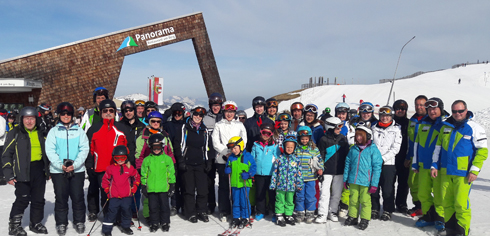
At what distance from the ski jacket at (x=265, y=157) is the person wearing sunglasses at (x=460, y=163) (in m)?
2.67

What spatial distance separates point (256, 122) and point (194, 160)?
1.51 m

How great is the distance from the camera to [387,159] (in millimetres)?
5250

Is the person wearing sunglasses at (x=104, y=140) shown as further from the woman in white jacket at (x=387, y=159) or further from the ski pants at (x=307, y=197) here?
the woman in white jacket at (x=387, y=159)

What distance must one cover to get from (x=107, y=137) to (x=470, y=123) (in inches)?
226

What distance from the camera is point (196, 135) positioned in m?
5.29

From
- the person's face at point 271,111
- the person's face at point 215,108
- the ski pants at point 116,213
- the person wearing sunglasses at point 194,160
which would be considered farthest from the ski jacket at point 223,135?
the ski pants at point 116,213

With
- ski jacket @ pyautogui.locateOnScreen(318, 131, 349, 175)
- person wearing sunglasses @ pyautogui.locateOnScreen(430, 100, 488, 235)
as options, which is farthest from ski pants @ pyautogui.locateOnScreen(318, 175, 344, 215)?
person wearing sunglasses @ pyautogui.locateOnScreen(430, 100, 488, 235)

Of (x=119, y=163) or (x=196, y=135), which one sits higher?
(x=196, y=135)

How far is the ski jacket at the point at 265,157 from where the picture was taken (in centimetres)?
527

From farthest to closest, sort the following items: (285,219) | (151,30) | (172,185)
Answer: (151,30) → (285,219) → (172,185)

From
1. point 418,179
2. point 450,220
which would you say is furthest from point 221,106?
point 450,220

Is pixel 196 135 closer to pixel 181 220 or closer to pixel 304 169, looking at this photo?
pixel 181 220

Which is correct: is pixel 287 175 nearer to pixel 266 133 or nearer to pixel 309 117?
pixel 266 133

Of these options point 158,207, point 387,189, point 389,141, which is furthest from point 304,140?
point 158,207
